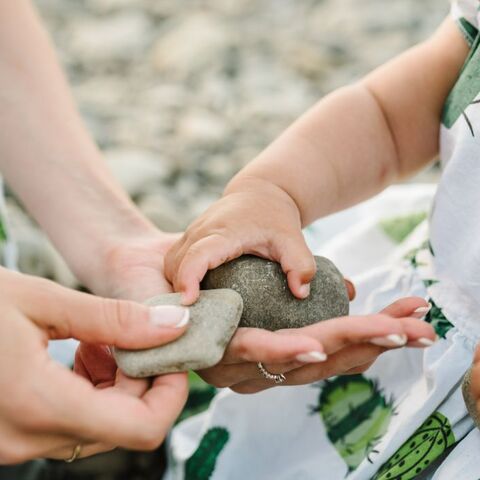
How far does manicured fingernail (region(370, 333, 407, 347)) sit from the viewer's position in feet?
2.77

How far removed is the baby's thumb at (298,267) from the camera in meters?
0.94

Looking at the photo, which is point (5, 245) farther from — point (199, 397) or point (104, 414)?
point (104, 414)

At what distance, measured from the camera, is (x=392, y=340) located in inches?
33.3

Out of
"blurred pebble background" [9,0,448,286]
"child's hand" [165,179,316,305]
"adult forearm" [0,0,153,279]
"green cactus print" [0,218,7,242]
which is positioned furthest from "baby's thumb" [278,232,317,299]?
"blurred pebble background" [9,0,448,286]

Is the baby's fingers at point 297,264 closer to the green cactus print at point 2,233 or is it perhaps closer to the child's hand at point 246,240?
the child's hand at point 246,240

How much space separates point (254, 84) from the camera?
8.13ft

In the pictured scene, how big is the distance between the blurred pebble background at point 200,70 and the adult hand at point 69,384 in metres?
1.00

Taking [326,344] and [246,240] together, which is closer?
[326,344]

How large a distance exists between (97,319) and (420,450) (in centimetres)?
41

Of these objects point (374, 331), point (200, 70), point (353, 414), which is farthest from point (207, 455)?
point (200, 70)

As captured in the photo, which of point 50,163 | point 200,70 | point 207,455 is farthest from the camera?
point 200,70

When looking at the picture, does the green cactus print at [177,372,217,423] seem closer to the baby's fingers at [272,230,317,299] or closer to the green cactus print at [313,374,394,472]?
the green cactus print at [313,374,394,472]

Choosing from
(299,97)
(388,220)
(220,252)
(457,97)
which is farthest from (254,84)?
(220,252)

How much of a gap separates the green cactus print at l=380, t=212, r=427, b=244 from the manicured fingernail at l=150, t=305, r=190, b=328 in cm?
57
